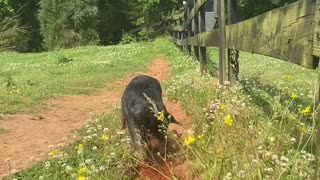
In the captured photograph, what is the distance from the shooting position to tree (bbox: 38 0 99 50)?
33094 millimetres

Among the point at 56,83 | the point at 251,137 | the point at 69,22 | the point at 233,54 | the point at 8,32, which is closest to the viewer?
the point at 251,137

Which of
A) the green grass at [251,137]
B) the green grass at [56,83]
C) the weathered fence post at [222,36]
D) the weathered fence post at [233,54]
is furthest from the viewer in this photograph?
the green grass at [56,83]

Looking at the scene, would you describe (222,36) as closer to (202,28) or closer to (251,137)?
(251,137)

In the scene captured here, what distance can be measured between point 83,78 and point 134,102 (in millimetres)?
7108

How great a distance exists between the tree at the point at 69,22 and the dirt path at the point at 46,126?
82.3ft

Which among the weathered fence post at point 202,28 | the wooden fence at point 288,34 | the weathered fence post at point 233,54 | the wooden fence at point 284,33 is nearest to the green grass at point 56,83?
the weathered fence post at point 202,28

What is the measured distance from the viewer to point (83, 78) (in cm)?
1170

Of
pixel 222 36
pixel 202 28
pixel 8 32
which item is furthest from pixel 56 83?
A: pixel 222 36

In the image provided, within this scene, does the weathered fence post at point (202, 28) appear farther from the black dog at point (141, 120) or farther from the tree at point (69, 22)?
the tree at point (69, 22)

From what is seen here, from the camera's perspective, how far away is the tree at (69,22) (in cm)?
3309

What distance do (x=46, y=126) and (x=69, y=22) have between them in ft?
92.2

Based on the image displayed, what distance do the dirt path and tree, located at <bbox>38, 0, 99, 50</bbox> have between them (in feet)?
82.3

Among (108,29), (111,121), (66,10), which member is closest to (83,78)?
(111,121)

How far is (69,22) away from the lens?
109 ft
